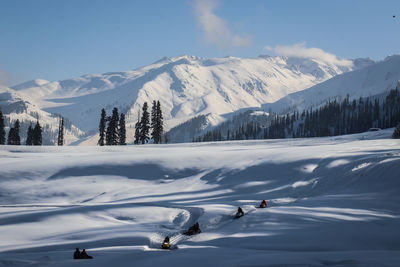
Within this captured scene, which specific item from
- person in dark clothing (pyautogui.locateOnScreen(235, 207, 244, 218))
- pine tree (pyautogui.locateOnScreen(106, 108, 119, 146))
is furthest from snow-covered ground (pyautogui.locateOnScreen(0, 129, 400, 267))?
pine tree (pyautogui.locateOnScreen(106, 108, 119, 146))

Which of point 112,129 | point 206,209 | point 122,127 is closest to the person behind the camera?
point 206,209

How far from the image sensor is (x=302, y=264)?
9852mm

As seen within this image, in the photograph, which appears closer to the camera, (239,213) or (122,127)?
(239,213)

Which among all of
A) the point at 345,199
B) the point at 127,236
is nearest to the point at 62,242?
the point at 127,236

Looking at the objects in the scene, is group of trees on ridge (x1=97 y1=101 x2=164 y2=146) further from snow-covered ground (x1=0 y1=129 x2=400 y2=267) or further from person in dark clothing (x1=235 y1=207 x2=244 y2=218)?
person in dark clothing (x1=235 y1=207 x2=244 y2=218)

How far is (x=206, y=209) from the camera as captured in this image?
67.6ft

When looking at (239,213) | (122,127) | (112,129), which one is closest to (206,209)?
(239,213)

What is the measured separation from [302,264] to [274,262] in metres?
0.87

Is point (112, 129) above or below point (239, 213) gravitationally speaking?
above

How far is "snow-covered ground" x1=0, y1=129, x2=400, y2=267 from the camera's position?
12133 mm

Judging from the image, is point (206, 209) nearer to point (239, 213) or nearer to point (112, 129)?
point (239, 213)

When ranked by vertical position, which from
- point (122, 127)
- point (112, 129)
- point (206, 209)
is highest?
point (122, 127)

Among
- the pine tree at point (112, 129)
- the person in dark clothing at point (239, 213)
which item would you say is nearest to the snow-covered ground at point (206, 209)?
the person in dark clothing at point (239, 213)

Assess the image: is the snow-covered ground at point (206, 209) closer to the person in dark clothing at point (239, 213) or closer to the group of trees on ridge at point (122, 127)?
the person in dark clothing at point (239, 213)
